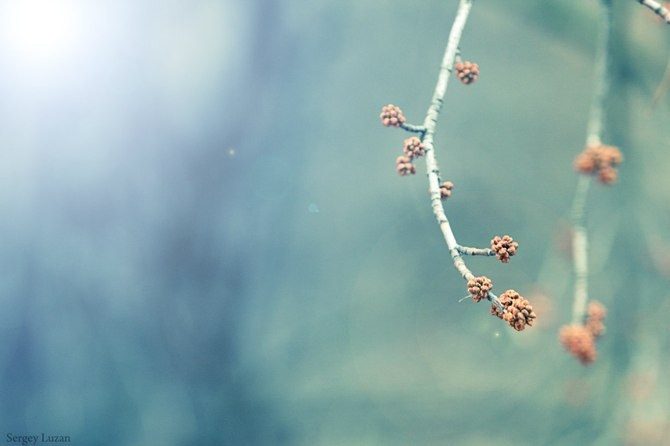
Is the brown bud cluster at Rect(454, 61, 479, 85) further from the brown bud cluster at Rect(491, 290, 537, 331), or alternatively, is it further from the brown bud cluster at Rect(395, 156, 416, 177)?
the brown bud cluster at Rect(491, 290, 537, 331)

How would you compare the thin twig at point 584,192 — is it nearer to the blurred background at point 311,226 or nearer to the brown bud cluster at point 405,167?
the blurred background at point 311,226

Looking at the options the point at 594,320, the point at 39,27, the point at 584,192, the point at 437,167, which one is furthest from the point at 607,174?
the point at 39,27

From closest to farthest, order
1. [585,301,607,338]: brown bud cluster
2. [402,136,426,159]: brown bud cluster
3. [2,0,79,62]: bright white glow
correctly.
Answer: [402,136,426,159]: brown bud cluster → [585,301,607,338]: brown bud cluster → [2,0,79,62]: bright white glow

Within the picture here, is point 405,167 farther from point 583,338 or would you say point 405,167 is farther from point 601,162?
point 583,338

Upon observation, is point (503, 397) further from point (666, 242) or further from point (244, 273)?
point (244, 273)

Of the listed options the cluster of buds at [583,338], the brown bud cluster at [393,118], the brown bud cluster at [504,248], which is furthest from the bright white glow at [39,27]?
the cluster of buds at [583,338]

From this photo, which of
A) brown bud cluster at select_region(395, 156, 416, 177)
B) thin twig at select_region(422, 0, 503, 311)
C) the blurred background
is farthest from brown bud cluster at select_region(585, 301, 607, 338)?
brown bud cluster at select_region(395, 156, 416, 177)

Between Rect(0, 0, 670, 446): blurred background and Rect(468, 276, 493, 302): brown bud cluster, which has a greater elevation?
Rect(0, 0, 670, 446): blurred background
